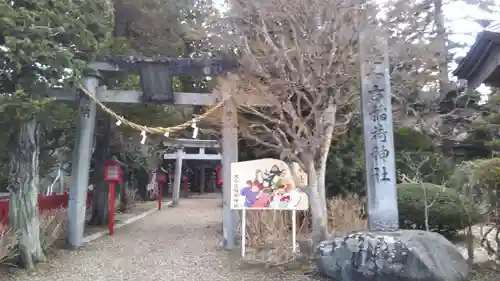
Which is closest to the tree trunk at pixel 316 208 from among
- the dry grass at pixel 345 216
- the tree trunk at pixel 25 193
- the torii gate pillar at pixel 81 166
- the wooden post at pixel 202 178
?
the dry grass at pixel 345 216

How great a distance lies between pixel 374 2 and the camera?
649 centimetres

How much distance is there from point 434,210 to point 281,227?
9.80ft

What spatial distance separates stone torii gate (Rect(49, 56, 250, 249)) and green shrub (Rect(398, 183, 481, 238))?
11.1 ft

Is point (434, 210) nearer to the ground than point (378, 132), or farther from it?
nearer to the ground

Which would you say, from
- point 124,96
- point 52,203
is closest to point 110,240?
point 52,203

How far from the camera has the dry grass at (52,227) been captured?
7.73 m

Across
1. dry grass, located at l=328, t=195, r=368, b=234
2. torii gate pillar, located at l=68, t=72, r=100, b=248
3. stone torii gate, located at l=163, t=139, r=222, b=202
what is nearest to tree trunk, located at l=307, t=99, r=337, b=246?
dry grass, located at l=328, t=195, r=368, b=234

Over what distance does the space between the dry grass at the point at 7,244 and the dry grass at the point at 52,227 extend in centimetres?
96

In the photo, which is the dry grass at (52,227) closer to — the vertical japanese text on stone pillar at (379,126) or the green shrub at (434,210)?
the vertical japanese text on stone pillar at (379,126)

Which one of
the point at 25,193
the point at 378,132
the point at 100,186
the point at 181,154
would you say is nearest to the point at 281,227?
the point at 378,132

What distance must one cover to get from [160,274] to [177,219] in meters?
7.94

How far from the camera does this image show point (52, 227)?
8.37 meters

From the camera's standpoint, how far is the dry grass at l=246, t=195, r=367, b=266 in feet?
22.9

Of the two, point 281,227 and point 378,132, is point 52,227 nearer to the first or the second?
point 281,227
